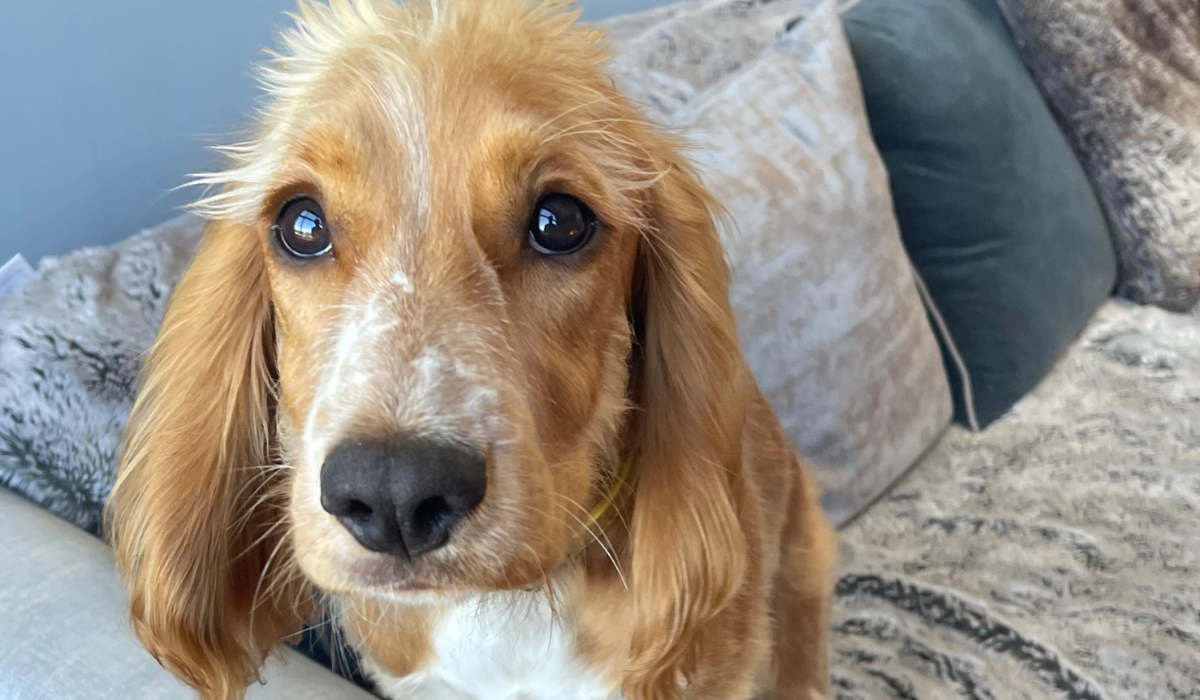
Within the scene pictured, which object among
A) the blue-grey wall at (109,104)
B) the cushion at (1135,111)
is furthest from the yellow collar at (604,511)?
the cushion at (1135,111)

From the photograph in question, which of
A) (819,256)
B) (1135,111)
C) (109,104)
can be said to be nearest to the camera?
(109,104)

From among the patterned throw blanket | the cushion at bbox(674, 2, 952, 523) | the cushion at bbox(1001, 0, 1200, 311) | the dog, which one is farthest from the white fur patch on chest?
the cushion at bbox(1001, 0, 1200, 311)

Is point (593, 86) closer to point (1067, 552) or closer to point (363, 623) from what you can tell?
point (363, 623)

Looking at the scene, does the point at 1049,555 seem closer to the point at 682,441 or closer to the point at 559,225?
the point at 682,441

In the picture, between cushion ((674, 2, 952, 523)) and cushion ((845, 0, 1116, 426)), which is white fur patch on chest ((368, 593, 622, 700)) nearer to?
cushion ((674, 2, 952, 523))

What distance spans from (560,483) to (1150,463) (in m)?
1.44

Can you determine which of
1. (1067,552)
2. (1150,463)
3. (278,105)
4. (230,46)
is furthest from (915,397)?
(230,46)

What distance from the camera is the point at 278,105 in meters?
0.97

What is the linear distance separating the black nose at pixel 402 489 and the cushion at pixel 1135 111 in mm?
1955

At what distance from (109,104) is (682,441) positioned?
1063 mm

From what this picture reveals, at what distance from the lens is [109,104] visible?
1.44 meters

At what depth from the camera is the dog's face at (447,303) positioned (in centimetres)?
71

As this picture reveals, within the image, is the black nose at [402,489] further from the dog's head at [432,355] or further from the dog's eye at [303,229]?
the dog's eye at [303,229]

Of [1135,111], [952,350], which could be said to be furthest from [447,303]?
[1135,111]
